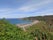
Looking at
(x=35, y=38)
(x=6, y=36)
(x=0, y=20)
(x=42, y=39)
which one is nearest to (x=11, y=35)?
(x=6, y=36)

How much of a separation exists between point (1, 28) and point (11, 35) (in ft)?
1.63

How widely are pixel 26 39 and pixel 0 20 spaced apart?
62.3 inches

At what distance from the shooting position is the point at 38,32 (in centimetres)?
961

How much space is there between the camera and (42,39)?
9898 mm

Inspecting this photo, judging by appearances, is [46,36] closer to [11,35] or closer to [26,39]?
[26,39]

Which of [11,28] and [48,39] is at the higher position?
[11,28]

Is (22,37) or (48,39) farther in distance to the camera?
(48,39)

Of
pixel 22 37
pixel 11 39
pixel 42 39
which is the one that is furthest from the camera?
pixel 42 39

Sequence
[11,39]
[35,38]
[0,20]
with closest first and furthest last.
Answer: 1. [11,39]
2. [0,20]
3. [35,38]

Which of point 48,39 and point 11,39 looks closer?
point 11,39

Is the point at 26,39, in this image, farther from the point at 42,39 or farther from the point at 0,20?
the point at 42,39

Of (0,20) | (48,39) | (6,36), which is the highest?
(0,20)

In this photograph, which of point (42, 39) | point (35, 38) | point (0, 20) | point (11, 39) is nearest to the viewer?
point (11, 39)

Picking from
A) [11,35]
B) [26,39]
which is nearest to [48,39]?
[26,39]
